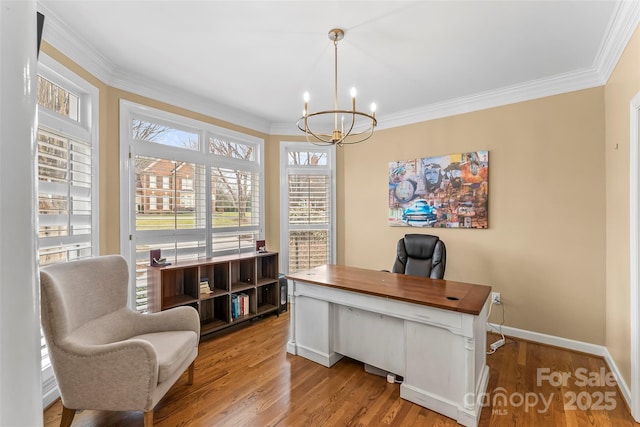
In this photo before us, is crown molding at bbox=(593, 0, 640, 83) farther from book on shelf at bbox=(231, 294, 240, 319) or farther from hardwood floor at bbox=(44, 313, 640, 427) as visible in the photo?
book on shelf at bbox=(231, 294, 240, 319)

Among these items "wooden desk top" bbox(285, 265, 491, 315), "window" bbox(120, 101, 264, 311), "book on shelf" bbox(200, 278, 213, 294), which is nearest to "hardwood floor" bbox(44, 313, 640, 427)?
"book on shelf" bbox(200, 278, 213, 294)

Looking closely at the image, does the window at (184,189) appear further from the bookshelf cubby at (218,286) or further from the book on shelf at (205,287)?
the book on shelf at (205,287)

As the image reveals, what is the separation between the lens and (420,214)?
12.7 feet

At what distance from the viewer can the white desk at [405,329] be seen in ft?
6.47

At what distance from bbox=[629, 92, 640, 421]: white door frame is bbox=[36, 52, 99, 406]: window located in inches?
159

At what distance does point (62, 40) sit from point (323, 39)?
198 cm

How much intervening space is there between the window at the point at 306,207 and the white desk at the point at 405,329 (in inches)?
61.7

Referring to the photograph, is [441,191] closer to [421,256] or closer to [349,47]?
[421,256]

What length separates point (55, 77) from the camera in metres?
2.30

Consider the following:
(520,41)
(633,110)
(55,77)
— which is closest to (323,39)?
(520,41)

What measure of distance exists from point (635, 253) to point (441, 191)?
6.08 feet

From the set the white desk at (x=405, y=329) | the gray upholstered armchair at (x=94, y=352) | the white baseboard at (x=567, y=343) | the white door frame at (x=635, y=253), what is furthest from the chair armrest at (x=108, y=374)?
the white baseboard at (x=567, y=343)

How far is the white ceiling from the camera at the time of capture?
2057mm

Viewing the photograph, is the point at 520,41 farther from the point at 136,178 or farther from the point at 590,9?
the point at 136,178
